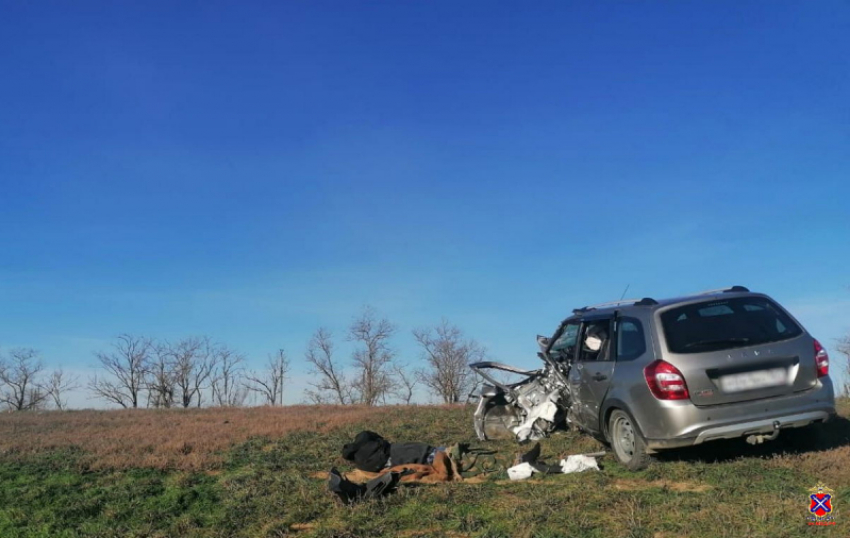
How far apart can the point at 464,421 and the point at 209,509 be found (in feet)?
23.1

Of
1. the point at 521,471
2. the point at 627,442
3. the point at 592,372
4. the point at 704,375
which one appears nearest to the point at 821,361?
the point at 704,375

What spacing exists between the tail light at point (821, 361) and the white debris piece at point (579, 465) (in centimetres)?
234

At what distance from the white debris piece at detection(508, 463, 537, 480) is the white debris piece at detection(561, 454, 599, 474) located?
36 centimetres

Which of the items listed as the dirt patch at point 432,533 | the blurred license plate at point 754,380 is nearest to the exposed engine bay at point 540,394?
the blurred license plate at point 754,380

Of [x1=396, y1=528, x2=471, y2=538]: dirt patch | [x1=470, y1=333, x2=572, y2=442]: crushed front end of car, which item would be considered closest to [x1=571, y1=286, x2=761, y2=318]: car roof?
[x1=470, y1=333, x2=572, y2=442]: crushed front end of car

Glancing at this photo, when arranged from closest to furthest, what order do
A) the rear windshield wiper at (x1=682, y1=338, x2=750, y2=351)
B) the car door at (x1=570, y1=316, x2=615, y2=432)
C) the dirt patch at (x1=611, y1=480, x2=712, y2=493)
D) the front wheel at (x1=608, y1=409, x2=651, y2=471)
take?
the dirt patch at (x1=611, y1=480, x2=712, y2=493) → the rear windshield wiper at (x1=682, y1=338, x2=750, y2=351) → the front wheel at (x1=608, y1=409, x2=651, y2=471) → the car door at (x1=570, y1=316, x2=615, y2=432)

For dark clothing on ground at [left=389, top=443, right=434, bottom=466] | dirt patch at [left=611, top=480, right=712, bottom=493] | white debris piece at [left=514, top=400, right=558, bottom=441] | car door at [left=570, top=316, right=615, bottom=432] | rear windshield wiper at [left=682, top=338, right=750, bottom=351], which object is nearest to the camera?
dirt patch at [left=611, top=480, right=712, bottom=493]

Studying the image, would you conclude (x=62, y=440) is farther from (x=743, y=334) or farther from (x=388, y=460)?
(x=743, y=334)

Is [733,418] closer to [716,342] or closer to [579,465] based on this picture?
[716,342]

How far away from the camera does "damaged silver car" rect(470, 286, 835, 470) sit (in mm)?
5766

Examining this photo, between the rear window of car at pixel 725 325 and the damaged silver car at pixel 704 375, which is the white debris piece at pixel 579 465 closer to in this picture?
→ the damaged silver car at pixel 704 375

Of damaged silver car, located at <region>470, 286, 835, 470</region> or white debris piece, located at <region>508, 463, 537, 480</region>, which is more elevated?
damaged silver car, located at <region>470, 286, 835, 470</region>

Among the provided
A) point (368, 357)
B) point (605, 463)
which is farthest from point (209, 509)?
point (368, 357)

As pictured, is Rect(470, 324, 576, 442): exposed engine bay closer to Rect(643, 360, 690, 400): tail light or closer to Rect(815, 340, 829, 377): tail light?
Rect(643, 360, 690, 400): tail light
